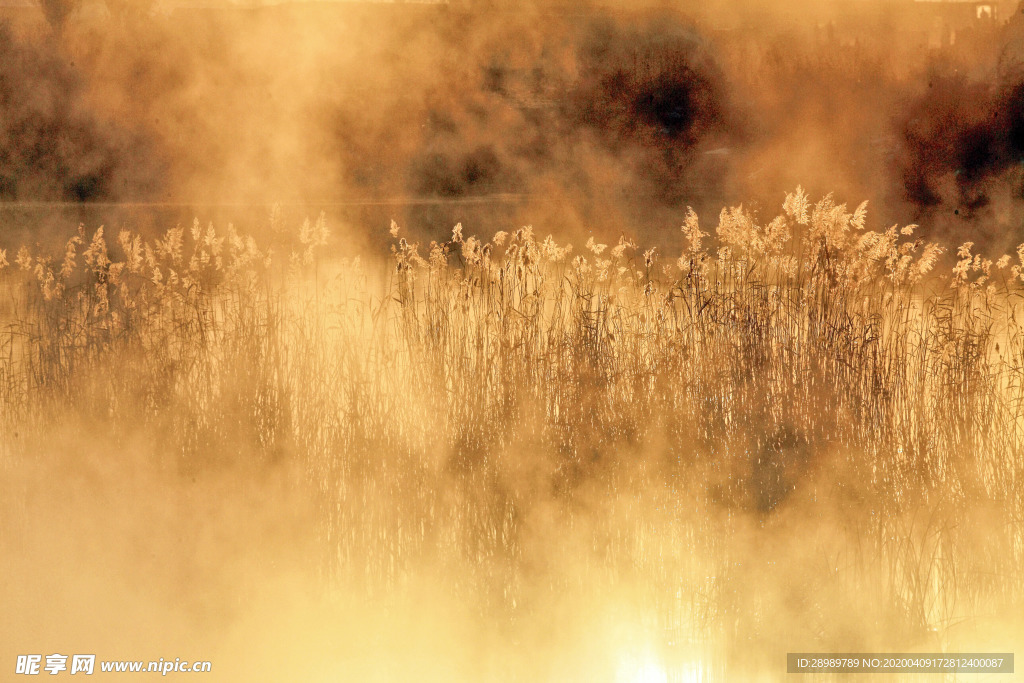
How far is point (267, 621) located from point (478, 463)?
678mm

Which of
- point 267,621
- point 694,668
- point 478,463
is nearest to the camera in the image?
point 694,668

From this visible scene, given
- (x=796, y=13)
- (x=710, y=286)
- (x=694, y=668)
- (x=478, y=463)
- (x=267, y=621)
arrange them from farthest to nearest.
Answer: (x=796, y=13), (x=710, y=286), (x=478, y=463), (x=267, y=621), (x=694, y=668)

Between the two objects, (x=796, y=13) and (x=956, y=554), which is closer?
(x=956, y=554)

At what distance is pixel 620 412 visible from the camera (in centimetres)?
196

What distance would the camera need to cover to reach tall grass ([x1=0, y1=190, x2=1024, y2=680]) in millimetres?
1755

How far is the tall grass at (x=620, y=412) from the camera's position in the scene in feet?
5.76

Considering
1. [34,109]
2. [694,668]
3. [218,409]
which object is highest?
[34,109]

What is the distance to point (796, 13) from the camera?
2.54 m

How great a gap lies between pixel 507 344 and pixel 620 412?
38 centimetres

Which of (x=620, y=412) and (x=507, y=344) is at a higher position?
(x=507, y=344)

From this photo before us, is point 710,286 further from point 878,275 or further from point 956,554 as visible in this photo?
point 956,554

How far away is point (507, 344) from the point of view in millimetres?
2016

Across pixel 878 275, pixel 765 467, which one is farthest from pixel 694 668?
pixel 878 275

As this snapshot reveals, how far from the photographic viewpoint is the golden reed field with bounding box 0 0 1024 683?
1.75 metres
